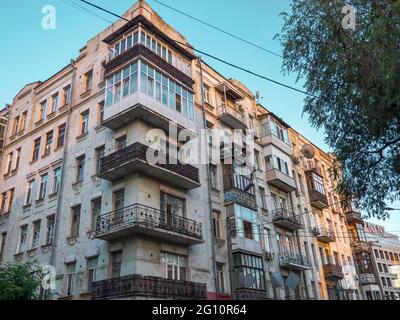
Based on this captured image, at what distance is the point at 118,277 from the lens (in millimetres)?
17656

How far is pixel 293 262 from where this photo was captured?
28.2 meters

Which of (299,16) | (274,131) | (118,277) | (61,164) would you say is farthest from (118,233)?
(274,131)

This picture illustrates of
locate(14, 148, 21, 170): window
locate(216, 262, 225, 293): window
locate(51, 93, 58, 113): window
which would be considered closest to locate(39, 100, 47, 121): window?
locate(51, 93, 58, 113): window

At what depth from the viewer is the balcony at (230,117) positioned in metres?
28.2

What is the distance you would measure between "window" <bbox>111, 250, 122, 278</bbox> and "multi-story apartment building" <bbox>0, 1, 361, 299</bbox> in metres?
0.07

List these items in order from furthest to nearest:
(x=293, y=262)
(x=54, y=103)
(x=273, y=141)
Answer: (x=273, y=141)
(x=54, y=103)
(x=293, y=262)

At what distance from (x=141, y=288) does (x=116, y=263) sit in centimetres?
282

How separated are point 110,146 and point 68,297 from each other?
8540 millimetres

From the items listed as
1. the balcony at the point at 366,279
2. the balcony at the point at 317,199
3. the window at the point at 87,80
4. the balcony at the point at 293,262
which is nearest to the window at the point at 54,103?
the window at the point at 87,80

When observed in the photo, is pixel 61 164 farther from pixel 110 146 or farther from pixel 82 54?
pixel 82 54

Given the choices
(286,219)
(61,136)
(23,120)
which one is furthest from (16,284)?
(286,219)

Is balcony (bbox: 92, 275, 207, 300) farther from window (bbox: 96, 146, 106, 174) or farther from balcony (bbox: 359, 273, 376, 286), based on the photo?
balcony (bbox: 359, 273, 376, 286)

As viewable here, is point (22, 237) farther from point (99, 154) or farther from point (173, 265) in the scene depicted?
point (173, 265)

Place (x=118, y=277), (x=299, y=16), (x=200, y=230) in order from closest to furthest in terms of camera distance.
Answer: (x=299, y=16), (x=118, y=277), (x=200, y=230)
